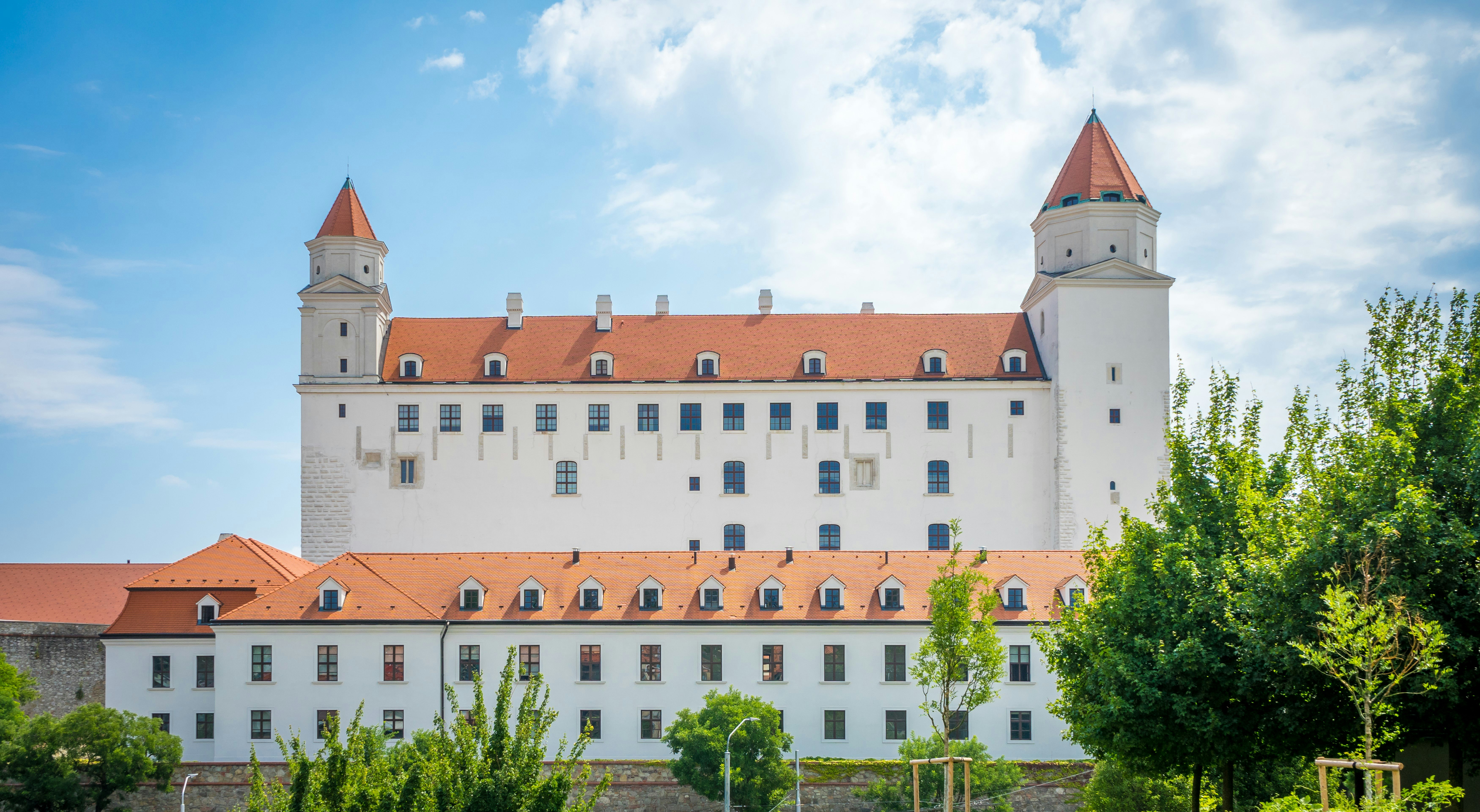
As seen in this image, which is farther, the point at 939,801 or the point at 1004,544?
the point at 1004,544

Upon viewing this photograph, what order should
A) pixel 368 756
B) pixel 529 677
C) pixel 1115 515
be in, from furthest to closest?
1. pixel 1115 515
2. pixel 529 677
3. pixel 368 756

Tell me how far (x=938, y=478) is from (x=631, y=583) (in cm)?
1870

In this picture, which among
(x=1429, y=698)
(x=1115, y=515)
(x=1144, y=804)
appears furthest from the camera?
(x=1115, y=515)

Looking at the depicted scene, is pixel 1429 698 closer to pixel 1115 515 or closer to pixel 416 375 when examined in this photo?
pixel 1115 515

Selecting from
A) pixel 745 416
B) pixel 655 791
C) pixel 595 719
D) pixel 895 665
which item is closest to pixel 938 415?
pixel 745 416

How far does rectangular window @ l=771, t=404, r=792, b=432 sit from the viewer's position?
6006 centimetres

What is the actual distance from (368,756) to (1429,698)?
795 inches

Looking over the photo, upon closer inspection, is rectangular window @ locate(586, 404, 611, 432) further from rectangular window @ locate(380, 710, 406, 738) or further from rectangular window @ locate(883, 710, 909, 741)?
rectangular window @ locate(883, 710, 909, 741)

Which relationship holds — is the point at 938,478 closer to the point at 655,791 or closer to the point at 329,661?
the point at 655,791

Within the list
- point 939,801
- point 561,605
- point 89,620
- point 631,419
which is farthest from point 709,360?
point 89,620

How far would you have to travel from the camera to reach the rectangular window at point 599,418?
60250 millimetres

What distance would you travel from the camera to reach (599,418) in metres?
60.4

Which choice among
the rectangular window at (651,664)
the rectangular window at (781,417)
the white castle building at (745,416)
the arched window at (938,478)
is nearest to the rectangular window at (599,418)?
the white castle building at (745,416)

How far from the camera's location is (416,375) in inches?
2400
